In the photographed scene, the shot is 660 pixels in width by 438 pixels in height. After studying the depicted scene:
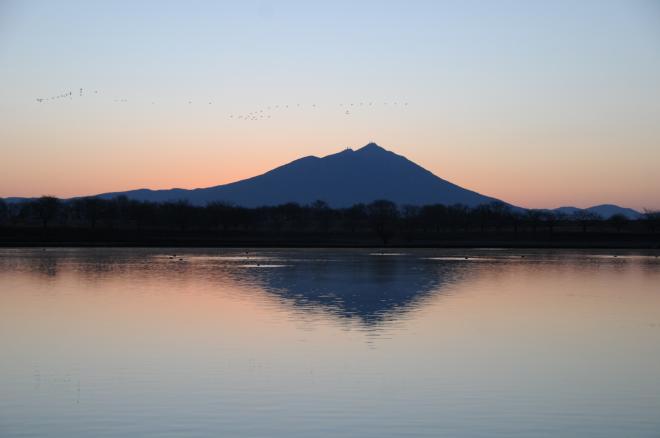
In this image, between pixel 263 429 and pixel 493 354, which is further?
pixel 493 354

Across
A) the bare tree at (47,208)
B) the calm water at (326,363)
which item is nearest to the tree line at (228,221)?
the bare tree at (47,208)

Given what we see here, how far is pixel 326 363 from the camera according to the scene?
2020cm

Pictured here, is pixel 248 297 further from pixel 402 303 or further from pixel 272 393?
pixel 272 393

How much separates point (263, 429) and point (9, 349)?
1119cm

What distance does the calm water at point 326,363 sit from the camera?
1459 cm

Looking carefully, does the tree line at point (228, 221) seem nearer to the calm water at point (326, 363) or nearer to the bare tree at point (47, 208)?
the bare tree at point (47, 208)

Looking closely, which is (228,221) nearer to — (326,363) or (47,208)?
(47,208)

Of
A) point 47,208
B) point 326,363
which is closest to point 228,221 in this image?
point 47,208

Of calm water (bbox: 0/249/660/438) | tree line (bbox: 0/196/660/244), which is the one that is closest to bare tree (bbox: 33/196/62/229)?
tree line (bbox: 0/196/660/244)

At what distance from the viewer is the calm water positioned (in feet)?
47.9

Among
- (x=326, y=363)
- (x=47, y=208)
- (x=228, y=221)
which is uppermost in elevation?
(x=47, y=208)

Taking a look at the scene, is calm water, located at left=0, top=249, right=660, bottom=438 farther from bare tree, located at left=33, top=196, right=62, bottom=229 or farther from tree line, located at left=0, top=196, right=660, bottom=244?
bare tree, located at left=33, top=196, right=62, bottom=229

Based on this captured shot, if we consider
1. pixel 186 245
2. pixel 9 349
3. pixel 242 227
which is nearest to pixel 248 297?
pixel 9 349

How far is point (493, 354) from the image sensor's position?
22.0 m
